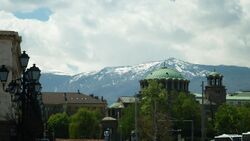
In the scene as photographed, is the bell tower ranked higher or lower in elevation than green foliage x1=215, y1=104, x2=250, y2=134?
higher

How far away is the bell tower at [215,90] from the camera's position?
19212 centimetres

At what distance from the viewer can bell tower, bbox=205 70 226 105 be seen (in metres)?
192

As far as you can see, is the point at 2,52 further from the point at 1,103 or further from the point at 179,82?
the point at 179,82

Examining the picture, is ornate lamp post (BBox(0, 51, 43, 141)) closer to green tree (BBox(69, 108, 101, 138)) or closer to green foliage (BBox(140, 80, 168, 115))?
green foliage (BBox(140, 80, 168, 115))

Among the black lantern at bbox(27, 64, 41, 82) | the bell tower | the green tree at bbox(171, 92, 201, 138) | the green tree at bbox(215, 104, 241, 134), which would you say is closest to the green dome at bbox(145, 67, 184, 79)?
the bell tower

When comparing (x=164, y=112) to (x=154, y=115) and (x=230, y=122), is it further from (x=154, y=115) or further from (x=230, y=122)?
(x=230, y=122)

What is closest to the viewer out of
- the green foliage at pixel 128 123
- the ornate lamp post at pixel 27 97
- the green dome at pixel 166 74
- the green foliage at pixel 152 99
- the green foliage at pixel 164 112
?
the ornate lamp post at pixel 27 97

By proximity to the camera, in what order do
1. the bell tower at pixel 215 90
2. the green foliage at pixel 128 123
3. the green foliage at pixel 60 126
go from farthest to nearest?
1. the bell tower at pixel 215 90
2. the green foliage at pixel 60 126
3. the green foliage at pixel 128 123

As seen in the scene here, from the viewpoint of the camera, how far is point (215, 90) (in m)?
193

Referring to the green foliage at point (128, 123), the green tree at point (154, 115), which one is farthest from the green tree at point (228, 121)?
the green foliage at point (128, 123)

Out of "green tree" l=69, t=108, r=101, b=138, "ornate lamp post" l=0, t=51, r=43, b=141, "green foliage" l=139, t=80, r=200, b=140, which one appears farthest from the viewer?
"green tree" l=69, t=108, r=101, b=138

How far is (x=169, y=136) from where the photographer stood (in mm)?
111938

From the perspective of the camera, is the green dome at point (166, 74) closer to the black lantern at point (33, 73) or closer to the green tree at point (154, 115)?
the green tree at point (154, 115)

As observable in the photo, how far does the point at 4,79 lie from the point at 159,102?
3743 inches
